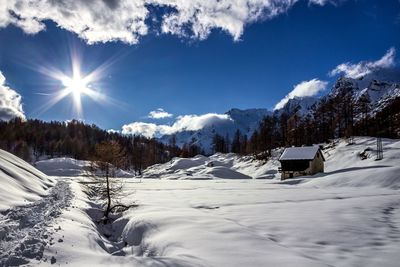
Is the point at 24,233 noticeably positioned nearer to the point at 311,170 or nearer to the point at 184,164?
the point at 311,170

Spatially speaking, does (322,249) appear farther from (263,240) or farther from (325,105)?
(325,105)

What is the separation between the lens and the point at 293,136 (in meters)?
110

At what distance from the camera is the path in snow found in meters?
10.4

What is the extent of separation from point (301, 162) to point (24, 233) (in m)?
55.3

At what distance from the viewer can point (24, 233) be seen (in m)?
13.0

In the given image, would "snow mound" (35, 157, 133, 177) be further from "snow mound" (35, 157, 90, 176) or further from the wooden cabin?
the wooden cabin

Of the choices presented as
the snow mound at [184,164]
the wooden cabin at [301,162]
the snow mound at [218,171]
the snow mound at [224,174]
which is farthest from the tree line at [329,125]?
the wooden cabin at [301,162]

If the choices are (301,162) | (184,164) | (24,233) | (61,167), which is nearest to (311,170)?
(301,162)

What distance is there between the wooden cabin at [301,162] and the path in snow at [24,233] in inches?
1990

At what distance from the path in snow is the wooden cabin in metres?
50.5

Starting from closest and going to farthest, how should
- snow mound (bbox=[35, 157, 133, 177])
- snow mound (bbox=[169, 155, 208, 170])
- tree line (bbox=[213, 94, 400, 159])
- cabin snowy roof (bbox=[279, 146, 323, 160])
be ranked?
cabin snowy roof (bbox=[279, 146, 323, 160])
snow mound (bbox=[35, 157, 133, 177])
tree line (bbox=[213, 94, 400, 159])
snow mound (bbox=[169, 155, 208, 170])

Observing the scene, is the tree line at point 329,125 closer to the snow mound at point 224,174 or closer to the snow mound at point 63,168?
the snow mound at point 224,174

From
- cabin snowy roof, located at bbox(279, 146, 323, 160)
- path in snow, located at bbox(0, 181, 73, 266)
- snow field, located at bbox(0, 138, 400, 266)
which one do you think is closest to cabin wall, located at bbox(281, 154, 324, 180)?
cabin snowy roof, located at bbox(279, 146, 323, 160)

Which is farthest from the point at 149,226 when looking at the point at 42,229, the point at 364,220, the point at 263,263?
the point at 364,220
